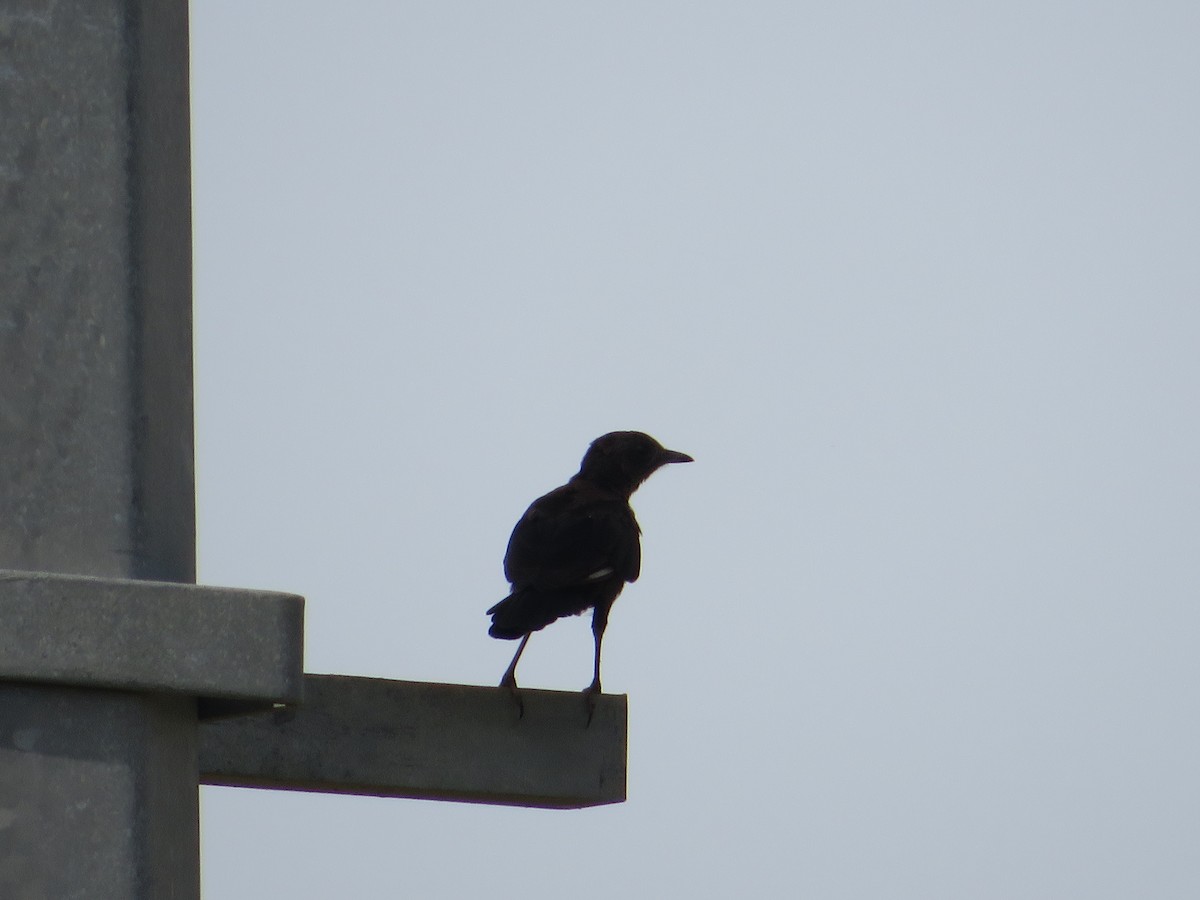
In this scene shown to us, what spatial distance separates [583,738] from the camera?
4445mm

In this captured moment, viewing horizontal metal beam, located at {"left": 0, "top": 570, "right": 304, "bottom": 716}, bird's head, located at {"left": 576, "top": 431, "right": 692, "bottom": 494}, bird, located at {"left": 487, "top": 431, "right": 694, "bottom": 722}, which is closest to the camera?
horizontal metal beam, located at {"left": 0, "top": 570, "right": 304, "bottom": 716}

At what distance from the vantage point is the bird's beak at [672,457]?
8406mm

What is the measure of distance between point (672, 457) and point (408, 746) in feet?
14.9

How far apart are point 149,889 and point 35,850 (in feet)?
0.56

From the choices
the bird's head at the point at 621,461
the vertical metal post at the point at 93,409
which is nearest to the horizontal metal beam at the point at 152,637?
the vertical metal post at the point at 93,409

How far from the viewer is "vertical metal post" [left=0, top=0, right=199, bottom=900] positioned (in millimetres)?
2412

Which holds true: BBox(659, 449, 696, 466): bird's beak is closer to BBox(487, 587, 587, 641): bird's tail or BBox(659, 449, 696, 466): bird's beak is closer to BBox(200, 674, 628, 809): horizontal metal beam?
BBox(487, 587, 587, 641): bird's tail

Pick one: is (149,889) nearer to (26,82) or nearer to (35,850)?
(35,850)

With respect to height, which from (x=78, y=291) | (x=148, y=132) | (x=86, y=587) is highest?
(x=148, y=132)

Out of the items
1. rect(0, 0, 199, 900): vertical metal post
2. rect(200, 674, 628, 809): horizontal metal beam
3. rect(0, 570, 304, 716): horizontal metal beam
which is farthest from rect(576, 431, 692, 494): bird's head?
rect(0, 570, 304, 716): horizontal metal beam

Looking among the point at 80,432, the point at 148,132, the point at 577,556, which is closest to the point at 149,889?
the point at 80,432

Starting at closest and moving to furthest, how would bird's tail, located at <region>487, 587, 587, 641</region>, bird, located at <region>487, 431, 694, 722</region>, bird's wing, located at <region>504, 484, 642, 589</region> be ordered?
bird's tail, located at <region>487, 587, 587, 641</region>
bird, located at <region>487, 431, 694, 722</region>
bird's wing, located at <region>504, 484, 642, 589</region>

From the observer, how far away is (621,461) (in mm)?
8211

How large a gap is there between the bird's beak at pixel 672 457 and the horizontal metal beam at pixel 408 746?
4.07m
